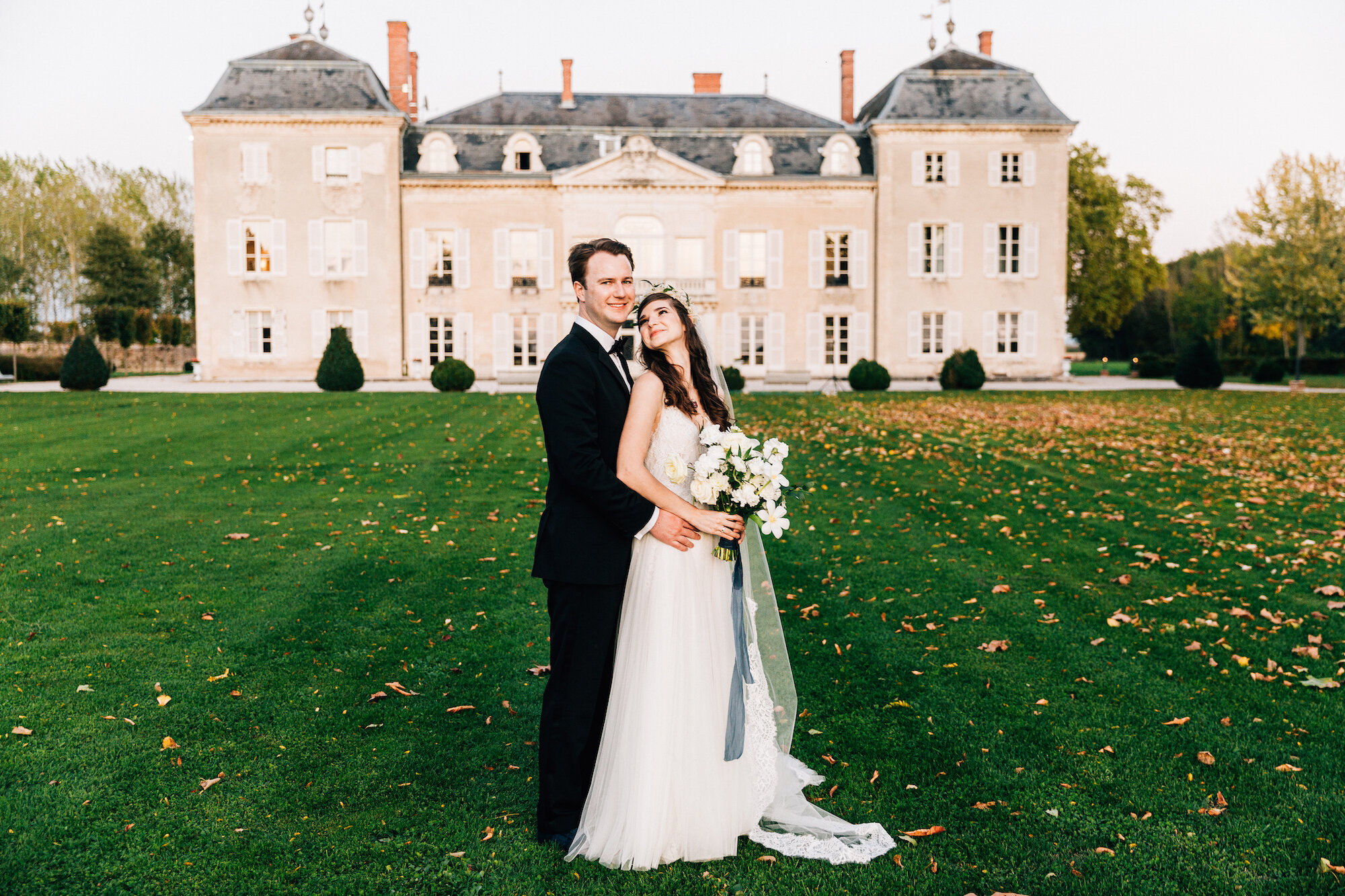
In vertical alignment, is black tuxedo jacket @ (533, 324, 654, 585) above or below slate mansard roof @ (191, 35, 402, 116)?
below

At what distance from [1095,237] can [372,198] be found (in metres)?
29.5

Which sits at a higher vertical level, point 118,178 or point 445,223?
point 118,178

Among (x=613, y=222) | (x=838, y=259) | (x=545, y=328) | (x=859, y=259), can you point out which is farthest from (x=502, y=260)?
(x=859, y=259)

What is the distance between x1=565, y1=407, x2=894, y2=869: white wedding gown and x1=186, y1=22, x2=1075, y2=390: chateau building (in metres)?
28.7

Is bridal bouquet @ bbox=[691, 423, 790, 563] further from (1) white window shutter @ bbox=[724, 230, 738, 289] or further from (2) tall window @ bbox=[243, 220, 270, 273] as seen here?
(2) tall window @ bbox=[243, 220, 270, 273]

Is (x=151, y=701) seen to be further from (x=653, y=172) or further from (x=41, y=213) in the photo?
(x=41, y=213)

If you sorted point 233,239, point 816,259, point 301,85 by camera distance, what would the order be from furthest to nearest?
point 816,259 → point 233,239 → point 301,85

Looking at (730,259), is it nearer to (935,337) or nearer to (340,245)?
(935,337)

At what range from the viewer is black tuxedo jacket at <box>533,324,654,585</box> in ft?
9.99

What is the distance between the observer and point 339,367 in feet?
87.2

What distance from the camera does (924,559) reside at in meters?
7.34

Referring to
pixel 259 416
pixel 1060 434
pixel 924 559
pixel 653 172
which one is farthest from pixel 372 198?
pixel 924 559

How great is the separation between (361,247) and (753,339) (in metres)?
13.7

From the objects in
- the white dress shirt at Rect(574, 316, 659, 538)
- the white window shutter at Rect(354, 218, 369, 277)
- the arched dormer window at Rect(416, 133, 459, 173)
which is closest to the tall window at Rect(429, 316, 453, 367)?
the white window shutter at Rect(354, 218, 369, 277)
